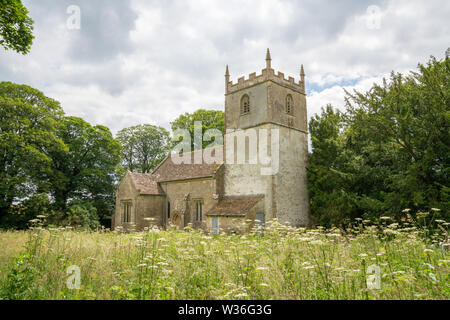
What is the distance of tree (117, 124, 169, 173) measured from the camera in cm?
4584

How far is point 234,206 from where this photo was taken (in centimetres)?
2159

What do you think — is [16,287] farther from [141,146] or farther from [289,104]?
[141,146]

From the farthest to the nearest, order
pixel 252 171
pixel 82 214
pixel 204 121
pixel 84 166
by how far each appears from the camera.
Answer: pixel 204 121 → pixel 84 166 → pixel 82 214 → pixel 252 171

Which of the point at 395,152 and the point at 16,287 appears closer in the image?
the point at 16,287

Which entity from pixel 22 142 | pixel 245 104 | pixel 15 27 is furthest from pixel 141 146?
pixel 15 27

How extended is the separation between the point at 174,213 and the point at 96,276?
22.3 metres

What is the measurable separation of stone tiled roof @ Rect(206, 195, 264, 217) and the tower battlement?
914 cm

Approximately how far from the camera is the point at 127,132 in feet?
151

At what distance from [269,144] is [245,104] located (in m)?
4.58

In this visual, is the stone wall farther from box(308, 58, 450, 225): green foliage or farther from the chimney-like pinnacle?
the chimney-like pinnacle

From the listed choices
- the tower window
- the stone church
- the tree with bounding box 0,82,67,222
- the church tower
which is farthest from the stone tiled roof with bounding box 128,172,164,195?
the tower window

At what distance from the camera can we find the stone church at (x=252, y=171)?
837 inches

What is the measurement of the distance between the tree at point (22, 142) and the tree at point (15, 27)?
17.0 meters

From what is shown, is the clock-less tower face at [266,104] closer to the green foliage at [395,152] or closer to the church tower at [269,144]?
the church tower at [269,144]
